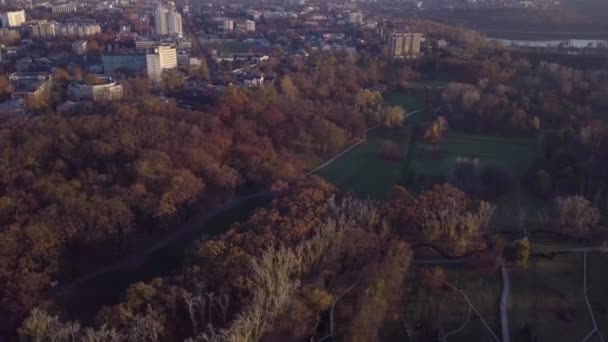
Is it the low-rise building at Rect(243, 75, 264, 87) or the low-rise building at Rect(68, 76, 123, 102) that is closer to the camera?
the low-rise building at Rect(68, 76, 123, 102)

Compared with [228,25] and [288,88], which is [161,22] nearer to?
[228,25]

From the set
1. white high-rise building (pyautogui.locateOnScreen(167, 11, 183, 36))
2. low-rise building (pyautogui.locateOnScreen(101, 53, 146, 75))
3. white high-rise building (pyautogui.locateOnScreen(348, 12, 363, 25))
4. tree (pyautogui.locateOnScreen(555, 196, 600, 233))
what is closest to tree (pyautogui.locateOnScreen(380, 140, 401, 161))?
tree (pyautogui.locateOnScreen(555, 196, 600, 233))

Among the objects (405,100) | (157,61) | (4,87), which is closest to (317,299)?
(405,100)

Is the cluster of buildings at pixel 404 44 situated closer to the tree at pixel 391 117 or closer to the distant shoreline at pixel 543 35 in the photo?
the distant shoreline at pixel 543 35

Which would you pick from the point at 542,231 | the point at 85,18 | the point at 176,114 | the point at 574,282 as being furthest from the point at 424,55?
the point at 85,18

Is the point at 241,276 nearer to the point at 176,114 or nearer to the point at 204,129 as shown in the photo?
the point at 204,129

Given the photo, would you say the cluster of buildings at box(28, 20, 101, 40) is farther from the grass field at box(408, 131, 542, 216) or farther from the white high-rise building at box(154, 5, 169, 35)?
the grass field at box(408, 131, 542, 216)
